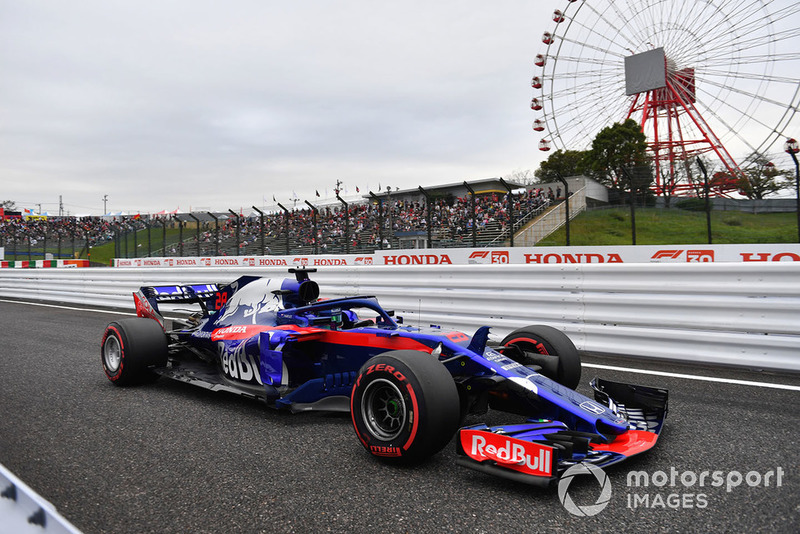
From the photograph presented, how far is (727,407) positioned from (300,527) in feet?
11.4

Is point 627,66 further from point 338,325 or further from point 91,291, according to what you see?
point 338,325

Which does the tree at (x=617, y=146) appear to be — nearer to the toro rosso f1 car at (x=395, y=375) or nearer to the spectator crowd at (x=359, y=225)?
the spectator crowd at (x=359, y=225)

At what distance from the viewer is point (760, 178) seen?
43.7 ft

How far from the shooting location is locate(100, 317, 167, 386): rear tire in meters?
5.19

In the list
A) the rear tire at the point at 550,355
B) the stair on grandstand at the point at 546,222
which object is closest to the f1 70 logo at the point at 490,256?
the stair on grandstand at the point at 546,222

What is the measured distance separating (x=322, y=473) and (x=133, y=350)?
291cm

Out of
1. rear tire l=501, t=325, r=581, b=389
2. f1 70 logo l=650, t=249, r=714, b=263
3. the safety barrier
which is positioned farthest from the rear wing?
f1 70 logo l=650, t=249, r=714, b=263

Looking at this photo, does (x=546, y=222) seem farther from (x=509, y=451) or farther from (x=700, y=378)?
(x=509, y=451)

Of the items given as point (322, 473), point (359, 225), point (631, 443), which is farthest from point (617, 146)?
point (322, 473)

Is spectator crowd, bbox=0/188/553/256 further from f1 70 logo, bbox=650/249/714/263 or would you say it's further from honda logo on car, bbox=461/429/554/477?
honda logo on car, bbox=461/429/554/477

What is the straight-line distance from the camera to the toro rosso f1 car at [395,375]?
3000 millimetres

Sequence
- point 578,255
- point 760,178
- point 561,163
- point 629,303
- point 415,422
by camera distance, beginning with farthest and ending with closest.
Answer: point 561,163
point 760,178
point 578,255
point 629,303
point 415,422

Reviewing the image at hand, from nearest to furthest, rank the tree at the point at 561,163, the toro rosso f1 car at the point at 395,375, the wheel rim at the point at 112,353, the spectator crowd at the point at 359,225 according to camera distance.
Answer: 1. the toro rosso f1 car at the point at 395,375
2. the wheel rim at the point at 112,353
3. the spectator crowd at the point at 359,225
4. the tree at the point at 561,163

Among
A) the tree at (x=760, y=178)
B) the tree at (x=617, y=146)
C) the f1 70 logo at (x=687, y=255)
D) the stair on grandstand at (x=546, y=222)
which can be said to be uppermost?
the tree at (x=617, y=146)
